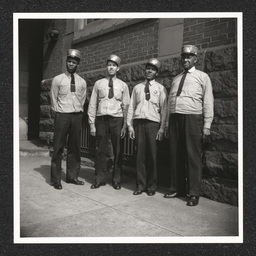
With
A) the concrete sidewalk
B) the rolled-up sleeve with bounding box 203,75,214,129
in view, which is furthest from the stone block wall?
the concrete sidewalk

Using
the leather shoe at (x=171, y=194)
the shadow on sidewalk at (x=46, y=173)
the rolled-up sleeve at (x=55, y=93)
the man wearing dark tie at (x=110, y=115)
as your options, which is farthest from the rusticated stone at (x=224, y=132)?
the shadow on sidewalk at (x=46, y=173)

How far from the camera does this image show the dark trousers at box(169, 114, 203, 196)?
3.64 meters

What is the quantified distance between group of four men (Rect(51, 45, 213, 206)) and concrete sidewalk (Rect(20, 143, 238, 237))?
0.20m

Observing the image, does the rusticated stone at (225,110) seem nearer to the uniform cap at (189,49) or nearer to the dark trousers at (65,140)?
the uniform cap at (189,49)

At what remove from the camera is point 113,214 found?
10.8 ft

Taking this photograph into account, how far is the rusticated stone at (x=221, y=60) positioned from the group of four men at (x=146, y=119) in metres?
0.26

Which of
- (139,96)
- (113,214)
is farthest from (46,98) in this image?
(113,214)

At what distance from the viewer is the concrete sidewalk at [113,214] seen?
9.49ft

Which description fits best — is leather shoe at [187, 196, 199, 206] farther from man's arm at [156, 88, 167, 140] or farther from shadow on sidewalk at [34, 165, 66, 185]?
shadow on sidewalk at [34, 165, 66, 185]

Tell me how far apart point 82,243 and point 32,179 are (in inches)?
83.8

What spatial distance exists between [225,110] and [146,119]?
1.01 meters
